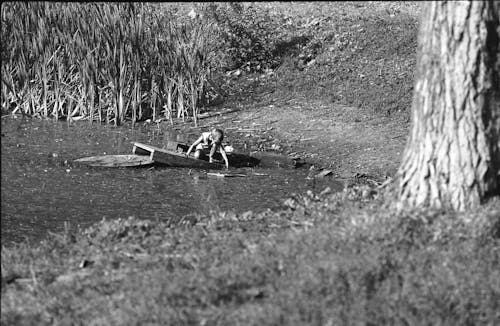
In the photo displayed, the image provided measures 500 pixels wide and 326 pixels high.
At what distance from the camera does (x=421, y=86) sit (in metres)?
7.45

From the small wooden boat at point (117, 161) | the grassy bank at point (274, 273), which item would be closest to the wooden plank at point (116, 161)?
the small wooden boat at point (117, 161)

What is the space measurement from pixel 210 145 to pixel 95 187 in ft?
7.87

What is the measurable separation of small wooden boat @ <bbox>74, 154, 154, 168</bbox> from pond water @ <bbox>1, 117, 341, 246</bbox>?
12cm

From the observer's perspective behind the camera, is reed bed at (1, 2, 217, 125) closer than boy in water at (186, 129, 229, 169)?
No

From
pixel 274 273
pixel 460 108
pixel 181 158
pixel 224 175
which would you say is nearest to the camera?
pixel 274 273

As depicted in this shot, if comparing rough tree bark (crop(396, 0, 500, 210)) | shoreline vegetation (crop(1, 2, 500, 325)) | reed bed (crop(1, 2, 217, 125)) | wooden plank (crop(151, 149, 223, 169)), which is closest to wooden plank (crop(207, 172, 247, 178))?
wooden plank (crop(151, 149, 223, 169))

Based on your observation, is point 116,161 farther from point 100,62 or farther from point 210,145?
point 100,62

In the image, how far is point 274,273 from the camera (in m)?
6.23

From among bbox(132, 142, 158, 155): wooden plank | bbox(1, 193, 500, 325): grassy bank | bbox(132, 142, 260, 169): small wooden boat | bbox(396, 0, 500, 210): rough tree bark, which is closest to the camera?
bbox(1, 193, 500, 325): grassy bank

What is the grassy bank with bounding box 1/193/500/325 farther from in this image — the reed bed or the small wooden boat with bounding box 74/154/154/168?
the reed bed

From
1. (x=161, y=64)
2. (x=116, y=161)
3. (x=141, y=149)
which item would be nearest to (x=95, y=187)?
(x=116, y=161)

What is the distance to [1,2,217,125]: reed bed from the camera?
15820mm

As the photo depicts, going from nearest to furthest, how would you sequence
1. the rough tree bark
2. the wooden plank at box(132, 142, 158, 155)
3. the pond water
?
1. the rough tree bark
2. the pond water
3. the wooden plank at box(132, 142, 158, 155)

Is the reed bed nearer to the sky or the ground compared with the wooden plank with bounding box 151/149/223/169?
nearer to the sky
